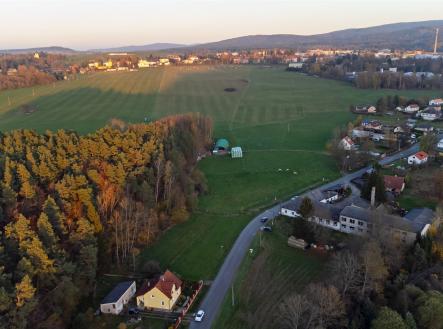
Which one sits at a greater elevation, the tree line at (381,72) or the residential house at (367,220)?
the tree line at (381,72)

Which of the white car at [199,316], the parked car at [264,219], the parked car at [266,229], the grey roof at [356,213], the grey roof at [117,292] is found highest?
the grey roof at [356,213]

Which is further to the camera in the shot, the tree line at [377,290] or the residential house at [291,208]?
the residential house at [291,208]

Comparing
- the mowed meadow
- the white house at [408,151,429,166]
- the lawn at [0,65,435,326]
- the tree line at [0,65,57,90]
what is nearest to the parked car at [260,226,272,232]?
the lawn at [0,65,435,326]

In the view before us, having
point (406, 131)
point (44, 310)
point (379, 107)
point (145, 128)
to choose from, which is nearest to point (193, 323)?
point (44, 310)

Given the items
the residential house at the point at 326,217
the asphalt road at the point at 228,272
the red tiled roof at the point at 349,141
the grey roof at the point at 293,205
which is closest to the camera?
the asphalt road at the point at 228,272

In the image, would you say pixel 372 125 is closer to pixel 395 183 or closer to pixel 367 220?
pixel 395 183

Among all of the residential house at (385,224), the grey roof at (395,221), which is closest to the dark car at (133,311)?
the residential house at (385,224)

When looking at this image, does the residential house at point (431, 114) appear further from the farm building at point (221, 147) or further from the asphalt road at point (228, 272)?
the asphalt road at point (228, 272)

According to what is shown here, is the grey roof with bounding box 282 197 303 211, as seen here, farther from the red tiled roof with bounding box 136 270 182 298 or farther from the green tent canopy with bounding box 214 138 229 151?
the green tent canopy with bounding box 214 138 229 151
